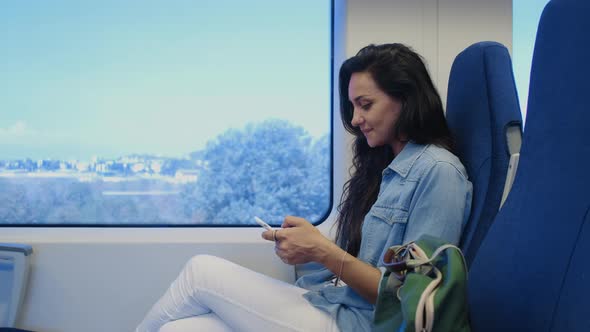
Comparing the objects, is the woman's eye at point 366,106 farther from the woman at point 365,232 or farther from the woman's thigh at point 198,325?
the woman's thigh at point 198,325

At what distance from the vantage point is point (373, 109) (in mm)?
1406

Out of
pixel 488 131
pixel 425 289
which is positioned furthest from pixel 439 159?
pixel 425 289

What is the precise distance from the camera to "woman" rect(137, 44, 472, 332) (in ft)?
3.90

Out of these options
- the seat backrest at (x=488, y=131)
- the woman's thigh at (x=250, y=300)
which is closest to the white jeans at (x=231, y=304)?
the woman's thigh at (x=250, y=300)

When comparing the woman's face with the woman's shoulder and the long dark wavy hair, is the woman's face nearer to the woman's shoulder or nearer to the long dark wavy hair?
the long dark wavy hair

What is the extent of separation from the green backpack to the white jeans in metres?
0.30

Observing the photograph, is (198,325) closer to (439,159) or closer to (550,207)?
(439,159)

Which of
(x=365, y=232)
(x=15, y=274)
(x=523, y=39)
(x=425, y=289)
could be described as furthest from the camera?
(x=523, y=39)

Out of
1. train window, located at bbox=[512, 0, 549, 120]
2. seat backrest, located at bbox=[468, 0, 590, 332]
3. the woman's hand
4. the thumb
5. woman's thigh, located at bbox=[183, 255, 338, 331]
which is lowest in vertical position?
woman's thigh, located at bbox=[183, 255, 338, 331]

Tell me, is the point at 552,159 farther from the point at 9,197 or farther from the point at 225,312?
the point at 9,197

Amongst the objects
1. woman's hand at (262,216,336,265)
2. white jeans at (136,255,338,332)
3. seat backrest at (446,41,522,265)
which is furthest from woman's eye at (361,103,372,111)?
white jeans at (136,255,338,332)

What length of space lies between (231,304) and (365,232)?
0.39 meters

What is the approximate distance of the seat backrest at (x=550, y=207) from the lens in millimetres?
725

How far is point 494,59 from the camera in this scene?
1.22 meters
